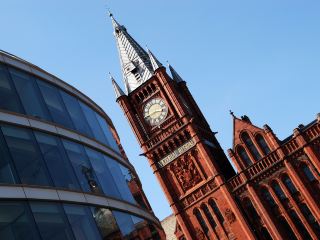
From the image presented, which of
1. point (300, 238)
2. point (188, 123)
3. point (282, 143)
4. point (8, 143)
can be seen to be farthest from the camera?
point (188, 123)

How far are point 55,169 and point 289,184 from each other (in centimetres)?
3113

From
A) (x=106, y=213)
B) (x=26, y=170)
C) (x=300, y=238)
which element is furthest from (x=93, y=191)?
(x=300, y=238)

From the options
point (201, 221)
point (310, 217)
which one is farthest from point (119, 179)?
point (201, 221)

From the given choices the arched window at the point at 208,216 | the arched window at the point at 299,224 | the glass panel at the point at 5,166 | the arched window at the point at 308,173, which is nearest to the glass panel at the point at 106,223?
the glass panel at the point at 5,166

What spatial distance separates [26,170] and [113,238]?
17.6 ft

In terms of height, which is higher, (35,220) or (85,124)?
(85,124)

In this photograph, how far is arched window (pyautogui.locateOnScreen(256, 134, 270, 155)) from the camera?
48.3 meters

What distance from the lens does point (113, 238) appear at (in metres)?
21.1

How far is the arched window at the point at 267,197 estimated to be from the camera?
46.1 m

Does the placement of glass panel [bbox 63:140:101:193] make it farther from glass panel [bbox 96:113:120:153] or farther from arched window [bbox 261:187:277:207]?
arched window [bbox 261:187:277:207]

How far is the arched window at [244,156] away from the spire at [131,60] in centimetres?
1432

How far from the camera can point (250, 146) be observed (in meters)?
49.0

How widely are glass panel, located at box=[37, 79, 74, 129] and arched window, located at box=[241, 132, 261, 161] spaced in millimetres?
28630

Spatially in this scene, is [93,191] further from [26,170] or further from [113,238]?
[26,170]
